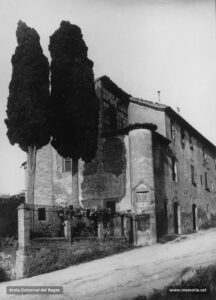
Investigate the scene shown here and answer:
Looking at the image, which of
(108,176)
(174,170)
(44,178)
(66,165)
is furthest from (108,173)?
(174,170)

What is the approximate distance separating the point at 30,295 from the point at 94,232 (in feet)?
18.9

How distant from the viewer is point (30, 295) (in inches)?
490

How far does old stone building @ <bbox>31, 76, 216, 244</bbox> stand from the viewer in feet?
70.2

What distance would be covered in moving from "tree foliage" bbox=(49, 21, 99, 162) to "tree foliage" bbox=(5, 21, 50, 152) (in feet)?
3.14

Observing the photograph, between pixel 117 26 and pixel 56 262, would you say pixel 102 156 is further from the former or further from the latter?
pixel 117 26

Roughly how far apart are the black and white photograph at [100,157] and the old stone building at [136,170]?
0.06 m

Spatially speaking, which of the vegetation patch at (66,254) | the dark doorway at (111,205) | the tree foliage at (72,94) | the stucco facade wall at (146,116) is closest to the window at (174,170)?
the stucco facade wall at (146,116)

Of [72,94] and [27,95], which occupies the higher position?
[72,94]

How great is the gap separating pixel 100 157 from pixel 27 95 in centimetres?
629

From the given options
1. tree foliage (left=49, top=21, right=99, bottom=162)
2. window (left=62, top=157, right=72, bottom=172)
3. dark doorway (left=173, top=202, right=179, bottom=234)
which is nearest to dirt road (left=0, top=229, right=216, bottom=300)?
tree foliage (left=49, top=21, right=99, bottom=162)

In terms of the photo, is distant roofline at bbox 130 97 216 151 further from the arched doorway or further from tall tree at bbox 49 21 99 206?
tall tree at bbox 49 21 99 206

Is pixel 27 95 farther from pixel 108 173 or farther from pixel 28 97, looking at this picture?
pixel 108 173

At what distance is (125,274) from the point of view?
13.8 meters

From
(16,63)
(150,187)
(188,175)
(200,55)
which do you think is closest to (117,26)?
(200,55)
